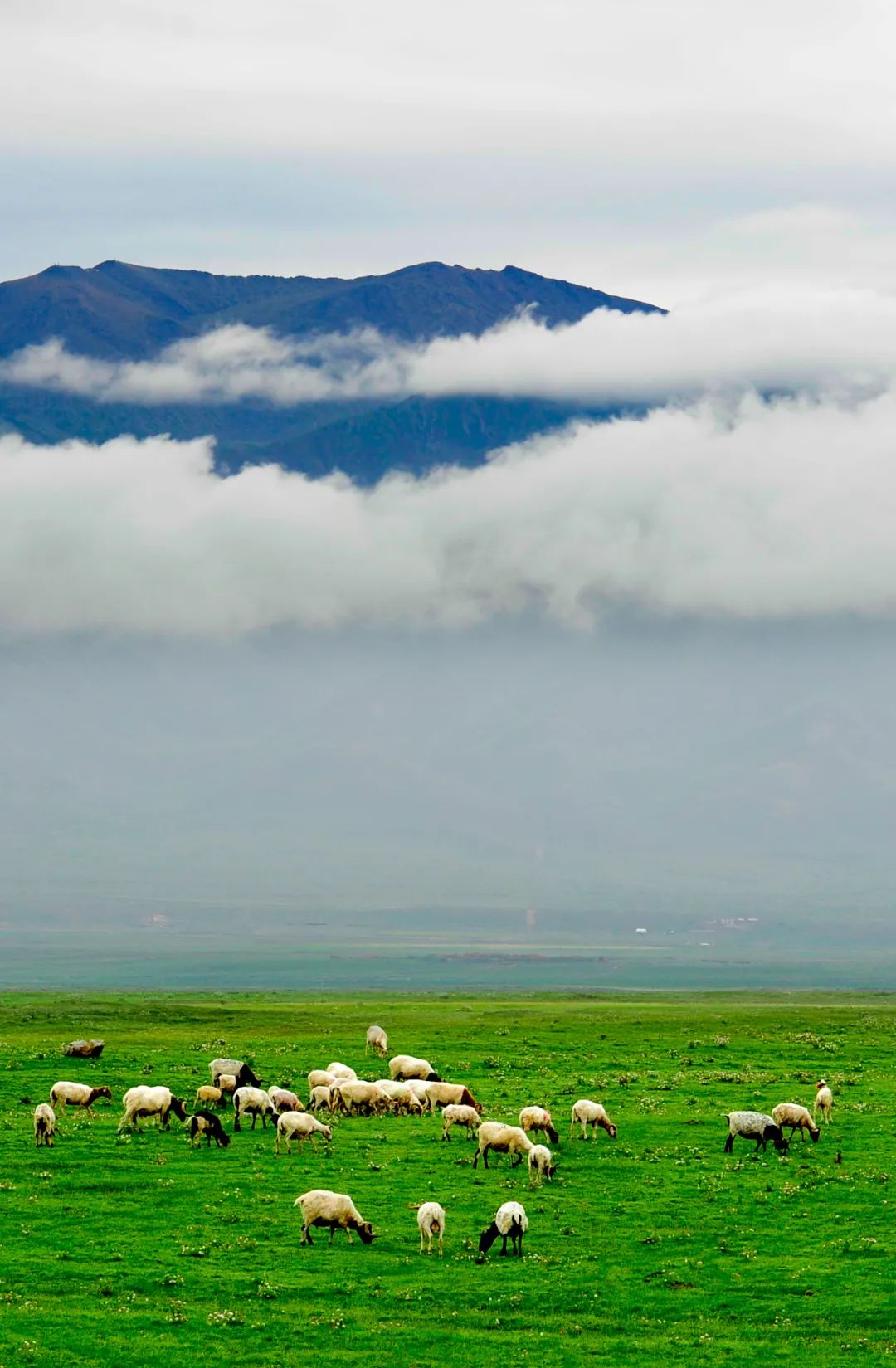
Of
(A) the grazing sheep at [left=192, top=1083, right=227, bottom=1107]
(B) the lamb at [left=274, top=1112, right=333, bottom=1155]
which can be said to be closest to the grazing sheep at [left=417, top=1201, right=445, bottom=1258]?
(B) the lamb at [left=274, top=1112, right=333, bottom=1155]

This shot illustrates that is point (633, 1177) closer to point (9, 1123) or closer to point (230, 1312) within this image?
point (230, 1312)

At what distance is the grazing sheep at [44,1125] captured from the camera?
39.5m

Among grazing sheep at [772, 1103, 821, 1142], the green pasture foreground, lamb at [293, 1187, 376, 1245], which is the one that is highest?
grazing sheep at [772, 1103, 821, 1142]

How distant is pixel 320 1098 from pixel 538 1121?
724 cm

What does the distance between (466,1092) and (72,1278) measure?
51.9 feet

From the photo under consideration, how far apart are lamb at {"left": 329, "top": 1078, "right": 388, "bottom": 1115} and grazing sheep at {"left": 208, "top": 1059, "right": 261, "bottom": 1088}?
2.85m

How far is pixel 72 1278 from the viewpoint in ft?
98.2

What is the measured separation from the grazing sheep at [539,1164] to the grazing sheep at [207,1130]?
7979 millimetres

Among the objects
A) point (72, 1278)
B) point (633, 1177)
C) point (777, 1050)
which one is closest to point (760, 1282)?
point (633, 1177)

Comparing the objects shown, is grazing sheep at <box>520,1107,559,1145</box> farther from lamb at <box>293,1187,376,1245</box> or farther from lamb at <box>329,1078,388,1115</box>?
lamb at <box>293,1187,376,1245</box>

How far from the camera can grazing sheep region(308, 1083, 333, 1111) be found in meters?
44.5

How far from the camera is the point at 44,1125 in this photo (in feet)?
131

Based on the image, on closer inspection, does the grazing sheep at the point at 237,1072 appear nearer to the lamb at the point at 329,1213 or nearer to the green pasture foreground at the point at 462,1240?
the green pasture foreground at the point at 462,1240

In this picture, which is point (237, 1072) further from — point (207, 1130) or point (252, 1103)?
point (207, 1130)
